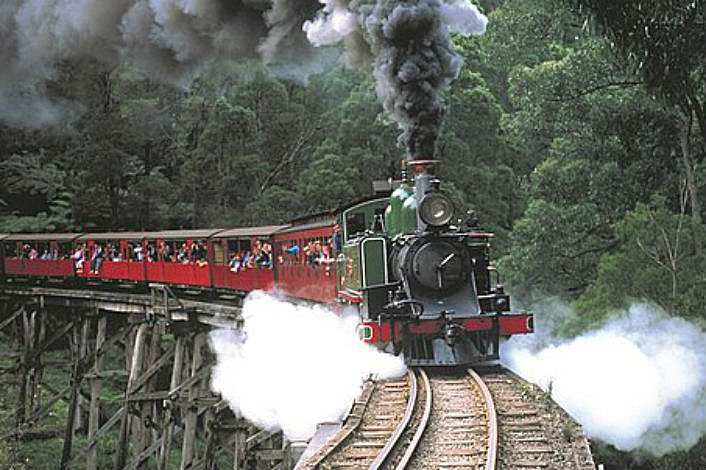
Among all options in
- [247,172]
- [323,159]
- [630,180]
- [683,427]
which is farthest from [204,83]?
[683,427]

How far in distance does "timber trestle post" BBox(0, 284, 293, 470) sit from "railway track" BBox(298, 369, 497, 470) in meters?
2.61

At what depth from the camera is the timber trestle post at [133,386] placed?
18.5 metres

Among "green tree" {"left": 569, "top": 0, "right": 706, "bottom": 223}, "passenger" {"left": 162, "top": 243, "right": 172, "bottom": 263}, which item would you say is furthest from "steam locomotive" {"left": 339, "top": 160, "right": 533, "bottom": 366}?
"passenger" {"left": 162, "top": 243, "right": 172, "bottom": 263}

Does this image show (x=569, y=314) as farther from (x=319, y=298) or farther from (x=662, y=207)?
(x=319, y=298)

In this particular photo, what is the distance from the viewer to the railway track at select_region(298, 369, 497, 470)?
8.36 meters

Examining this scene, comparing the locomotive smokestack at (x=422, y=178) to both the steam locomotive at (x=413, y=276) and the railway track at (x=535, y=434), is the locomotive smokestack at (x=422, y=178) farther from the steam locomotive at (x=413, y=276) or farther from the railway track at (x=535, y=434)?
the railway track at (x=535, y=434)

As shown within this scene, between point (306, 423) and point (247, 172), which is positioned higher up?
point (247, 172)

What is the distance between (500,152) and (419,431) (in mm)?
22044

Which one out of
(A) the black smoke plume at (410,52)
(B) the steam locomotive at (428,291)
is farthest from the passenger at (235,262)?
(B) the steam locomotive at (428,291)

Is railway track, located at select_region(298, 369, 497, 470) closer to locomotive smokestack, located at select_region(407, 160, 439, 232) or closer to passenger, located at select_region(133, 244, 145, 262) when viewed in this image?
locomotive smokestack, located at select_region(407, 160, 439, 232)

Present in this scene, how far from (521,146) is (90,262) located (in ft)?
42.2

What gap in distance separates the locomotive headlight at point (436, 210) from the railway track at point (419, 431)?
6.23ft

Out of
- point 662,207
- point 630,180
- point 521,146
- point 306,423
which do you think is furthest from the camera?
point 521,146

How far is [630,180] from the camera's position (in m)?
21.5
